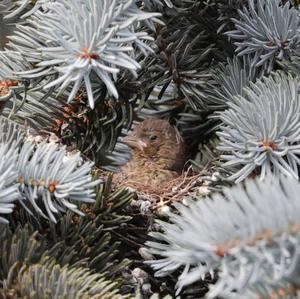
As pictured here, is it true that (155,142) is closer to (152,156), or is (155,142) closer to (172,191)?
(152,156)

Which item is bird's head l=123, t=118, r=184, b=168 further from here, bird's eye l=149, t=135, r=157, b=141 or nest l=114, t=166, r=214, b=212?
nest l=114, t=166, r=214, b=212

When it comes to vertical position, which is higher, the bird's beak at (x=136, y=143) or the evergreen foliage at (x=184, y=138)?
the bird's beak at (x=136, y=143)

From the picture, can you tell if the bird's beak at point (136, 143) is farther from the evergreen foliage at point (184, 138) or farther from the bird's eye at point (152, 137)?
the evergreen foliage at point (184, 138)

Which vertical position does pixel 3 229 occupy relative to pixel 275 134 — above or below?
below

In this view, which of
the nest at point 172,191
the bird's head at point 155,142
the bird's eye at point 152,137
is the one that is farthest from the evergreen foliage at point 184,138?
the bird's eye at point 152,137

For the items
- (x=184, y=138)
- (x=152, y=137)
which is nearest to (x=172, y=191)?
(x=184, y=138)

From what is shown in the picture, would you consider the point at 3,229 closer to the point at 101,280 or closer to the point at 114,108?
the point at 101,280

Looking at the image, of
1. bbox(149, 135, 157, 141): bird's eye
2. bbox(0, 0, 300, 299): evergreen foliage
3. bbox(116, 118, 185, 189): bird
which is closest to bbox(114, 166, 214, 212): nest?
bbox(0, 0, 300, 299): evergreen foliage

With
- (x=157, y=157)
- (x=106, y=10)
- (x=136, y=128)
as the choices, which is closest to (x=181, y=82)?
(x=106, y=10)
